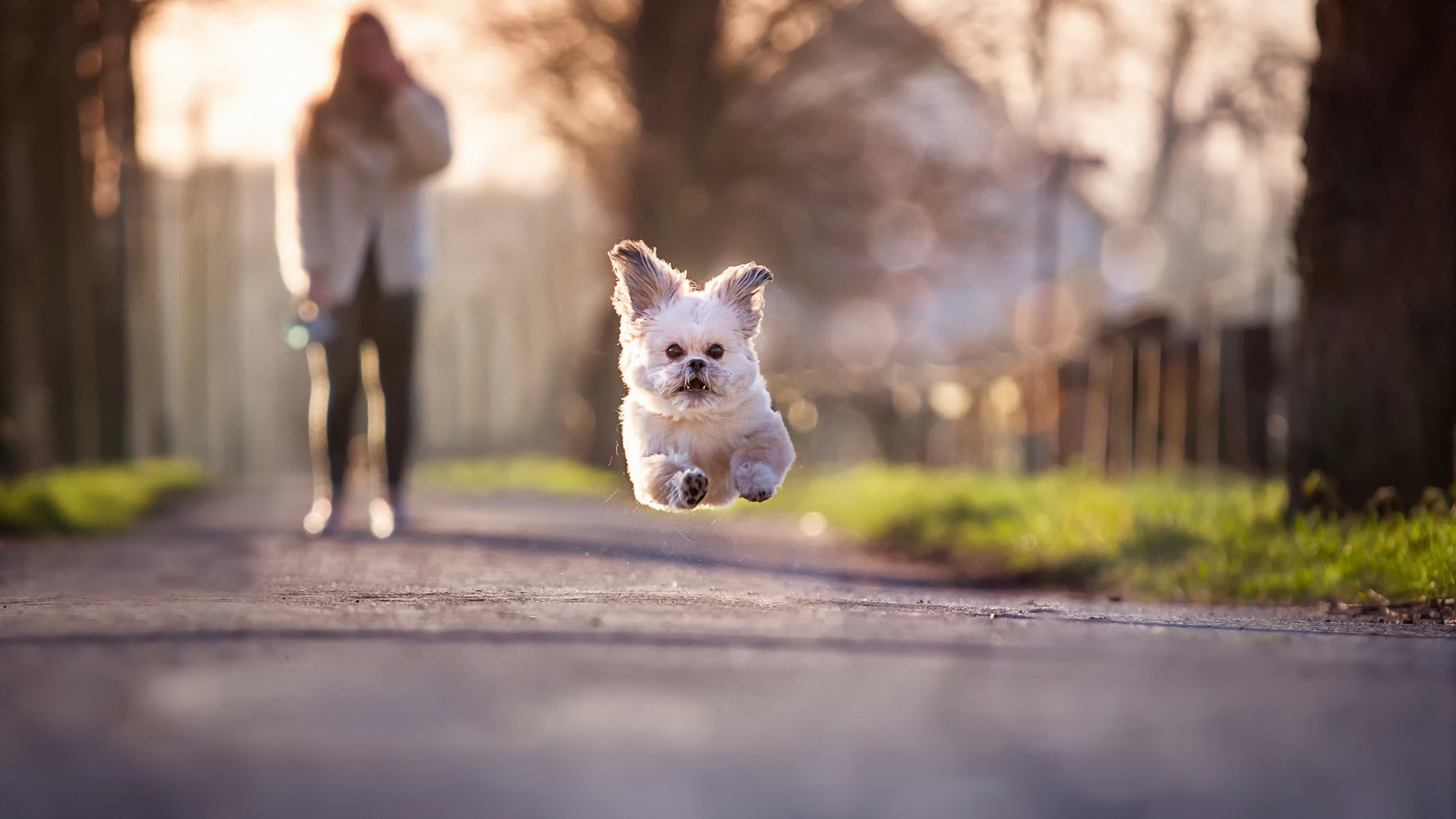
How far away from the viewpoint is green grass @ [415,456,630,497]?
14.7 meters

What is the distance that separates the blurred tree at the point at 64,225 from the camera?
13.7m

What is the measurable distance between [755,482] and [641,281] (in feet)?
2.63

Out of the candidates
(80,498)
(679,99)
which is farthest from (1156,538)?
Answer: (679,99)

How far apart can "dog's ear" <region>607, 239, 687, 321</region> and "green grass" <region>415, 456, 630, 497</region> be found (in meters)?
7.39

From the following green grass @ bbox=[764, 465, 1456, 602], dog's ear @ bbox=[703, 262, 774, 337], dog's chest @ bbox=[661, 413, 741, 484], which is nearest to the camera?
dog's ear @ bbox=[703, 262, 774, 337]

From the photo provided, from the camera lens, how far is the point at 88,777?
2734 mm

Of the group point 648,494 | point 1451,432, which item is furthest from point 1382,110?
point 648,494

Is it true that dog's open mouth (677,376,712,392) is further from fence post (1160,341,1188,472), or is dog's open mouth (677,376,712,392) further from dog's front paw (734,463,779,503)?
fence post (1160,341,1188,472)

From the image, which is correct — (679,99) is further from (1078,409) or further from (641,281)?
(641,281)

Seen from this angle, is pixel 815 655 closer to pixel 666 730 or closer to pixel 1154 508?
pixel 666 730

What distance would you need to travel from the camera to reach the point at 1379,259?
747 centimetres

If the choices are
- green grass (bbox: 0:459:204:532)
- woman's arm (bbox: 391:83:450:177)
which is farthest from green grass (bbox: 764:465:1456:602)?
green grass (bbox: 0:459:204:532)

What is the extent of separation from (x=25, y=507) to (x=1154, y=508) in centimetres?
716

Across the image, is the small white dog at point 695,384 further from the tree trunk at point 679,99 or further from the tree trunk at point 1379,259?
the tree trunk at point 679,99
